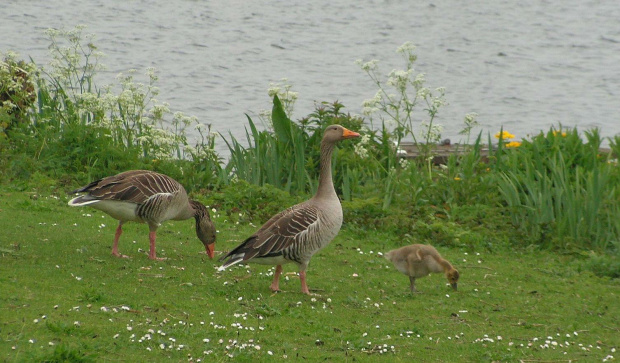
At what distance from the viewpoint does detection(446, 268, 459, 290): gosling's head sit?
33.1ft

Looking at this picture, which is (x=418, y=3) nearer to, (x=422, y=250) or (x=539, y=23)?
(x=539, y=23)

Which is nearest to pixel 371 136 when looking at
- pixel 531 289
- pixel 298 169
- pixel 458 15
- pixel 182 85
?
pixel 298 169

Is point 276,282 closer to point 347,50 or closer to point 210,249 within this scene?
point 210,249

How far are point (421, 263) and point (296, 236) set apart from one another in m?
1.70

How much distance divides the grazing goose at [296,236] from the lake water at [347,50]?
1432 cm

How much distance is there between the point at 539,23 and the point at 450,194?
2833 cm

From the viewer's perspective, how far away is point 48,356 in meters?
6.60

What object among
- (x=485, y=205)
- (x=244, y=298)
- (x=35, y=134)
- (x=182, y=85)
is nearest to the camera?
(x=244, y=298)

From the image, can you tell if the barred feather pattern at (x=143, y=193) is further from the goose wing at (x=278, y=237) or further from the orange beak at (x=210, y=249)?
the goose wing at (x=278, y=237)

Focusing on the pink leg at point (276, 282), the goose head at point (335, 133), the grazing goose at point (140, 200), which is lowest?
the pink leg at point (276, 282)

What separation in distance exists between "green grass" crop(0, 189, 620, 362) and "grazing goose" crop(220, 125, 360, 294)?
0.42m

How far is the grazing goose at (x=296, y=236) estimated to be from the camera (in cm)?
916

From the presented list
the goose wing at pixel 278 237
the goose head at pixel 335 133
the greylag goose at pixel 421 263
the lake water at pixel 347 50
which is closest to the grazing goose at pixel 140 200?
the goose wing at pixel 278 237

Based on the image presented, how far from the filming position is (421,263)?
32.9 feet
